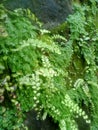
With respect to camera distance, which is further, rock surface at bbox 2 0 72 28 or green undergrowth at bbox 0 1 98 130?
rock surface at bbox 2 0 72 28

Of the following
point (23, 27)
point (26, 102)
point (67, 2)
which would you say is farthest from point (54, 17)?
point (26, 102)

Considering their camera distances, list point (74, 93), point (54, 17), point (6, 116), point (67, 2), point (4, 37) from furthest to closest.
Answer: point (67, 2) → point (54, 17) → point (74, 93) → point (4, 37) → point (6, 116)

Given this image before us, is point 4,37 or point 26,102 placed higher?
point 4,37

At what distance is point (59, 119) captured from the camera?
374 centimetres

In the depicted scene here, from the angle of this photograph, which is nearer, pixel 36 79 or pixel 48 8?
pixel 36 79

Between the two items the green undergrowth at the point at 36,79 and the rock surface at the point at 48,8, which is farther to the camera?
the rock surface at the point at 48,8

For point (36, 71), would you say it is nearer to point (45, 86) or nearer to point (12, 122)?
point (45, 86)

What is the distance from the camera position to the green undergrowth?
343 centimetres

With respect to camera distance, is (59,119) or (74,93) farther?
(74,93)

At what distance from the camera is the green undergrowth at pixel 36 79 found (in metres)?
3.43

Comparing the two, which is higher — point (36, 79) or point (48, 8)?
point (48, 8)

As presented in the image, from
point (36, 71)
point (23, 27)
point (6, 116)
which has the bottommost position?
point (6, 116)

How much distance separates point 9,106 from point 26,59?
55cm

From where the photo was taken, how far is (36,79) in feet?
11.5
